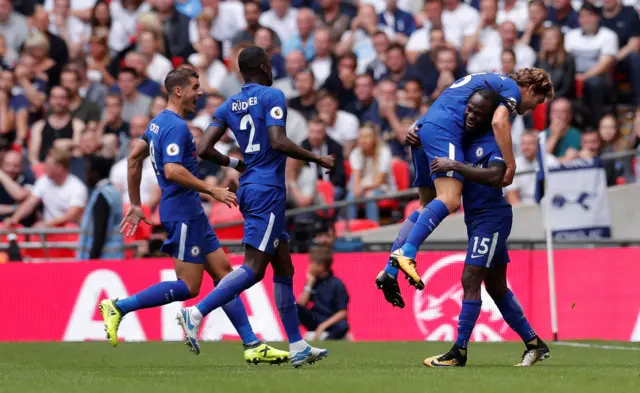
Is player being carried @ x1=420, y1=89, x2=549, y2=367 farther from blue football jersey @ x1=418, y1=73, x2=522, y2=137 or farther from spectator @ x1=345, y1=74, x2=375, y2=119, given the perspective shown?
spectator @ x1=345, y1=74, x2=375, y2=119

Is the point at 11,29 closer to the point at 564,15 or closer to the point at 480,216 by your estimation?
the point at 564,15

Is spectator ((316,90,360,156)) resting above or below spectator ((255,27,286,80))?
below

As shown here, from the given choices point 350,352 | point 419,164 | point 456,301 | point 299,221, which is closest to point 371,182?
point 299,221

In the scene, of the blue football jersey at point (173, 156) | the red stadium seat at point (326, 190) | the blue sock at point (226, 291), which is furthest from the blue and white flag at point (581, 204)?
the blue sock at point (226, 291)

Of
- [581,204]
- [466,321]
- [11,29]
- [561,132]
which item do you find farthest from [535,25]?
[466,321]

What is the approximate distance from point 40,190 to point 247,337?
843 cm

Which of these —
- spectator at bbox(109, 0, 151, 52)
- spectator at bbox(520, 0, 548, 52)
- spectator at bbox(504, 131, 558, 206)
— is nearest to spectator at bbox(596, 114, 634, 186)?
spectator at bbox(504, 131, 558, 206)

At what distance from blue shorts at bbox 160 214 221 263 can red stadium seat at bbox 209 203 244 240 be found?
6.52 m

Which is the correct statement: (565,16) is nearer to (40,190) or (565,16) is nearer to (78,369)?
(40,190)

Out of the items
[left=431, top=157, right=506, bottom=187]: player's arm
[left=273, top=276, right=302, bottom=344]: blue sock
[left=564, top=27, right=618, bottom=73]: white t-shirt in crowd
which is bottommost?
[left=273, top=276, right=302, bottom=344]: blue sock

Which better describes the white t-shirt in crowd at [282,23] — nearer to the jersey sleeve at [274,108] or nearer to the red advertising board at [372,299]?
the red advertising board at [372,299]

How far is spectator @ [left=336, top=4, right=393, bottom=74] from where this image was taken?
2128cm

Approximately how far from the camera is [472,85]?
34.0 ft

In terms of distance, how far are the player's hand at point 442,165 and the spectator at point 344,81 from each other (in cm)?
1023
